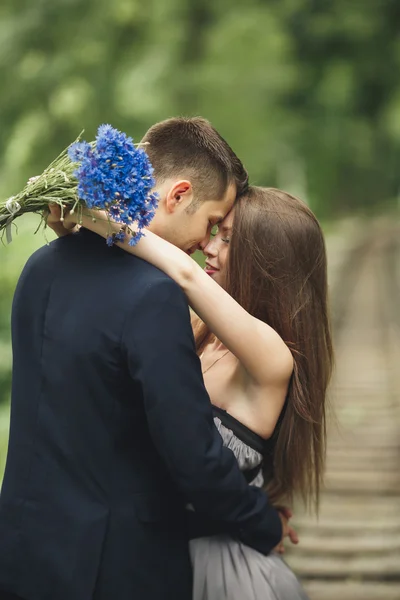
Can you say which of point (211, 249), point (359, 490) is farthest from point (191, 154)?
point (359, 490)

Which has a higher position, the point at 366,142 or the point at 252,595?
the point at 366,142

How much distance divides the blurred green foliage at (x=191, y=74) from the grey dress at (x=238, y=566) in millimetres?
4743

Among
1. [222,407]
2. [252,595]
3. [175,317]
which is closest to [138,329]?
[175,317]

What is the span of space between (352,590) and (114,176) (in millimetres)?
3418

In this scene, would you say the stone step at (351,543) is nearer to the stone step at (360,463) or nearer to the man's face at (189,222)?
the stone step at (360,463)

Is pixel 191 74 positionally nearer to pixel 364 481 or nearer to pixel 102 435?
pixel 364 481

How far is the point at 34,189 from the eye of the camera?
7.38 feet

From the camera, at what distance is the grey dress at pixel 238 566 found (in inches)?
103

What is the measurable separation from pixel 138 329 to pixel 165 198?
1.83 ft

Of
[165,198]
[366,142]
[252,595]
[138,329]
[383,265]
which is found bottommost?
[252,595]

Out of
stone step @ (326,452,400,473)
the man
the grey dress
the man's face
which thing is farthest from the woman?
stone step @ (326,452,400,473)

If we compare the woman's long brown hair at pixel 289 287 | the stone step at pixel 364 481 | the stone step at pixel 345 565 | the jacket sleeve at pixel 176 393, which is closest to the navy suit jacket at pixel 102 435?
the jacket sleeve at pixel 176 393

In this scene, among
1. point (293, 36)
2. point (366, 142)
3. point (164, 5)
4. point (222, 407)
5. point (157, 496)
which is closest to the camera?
point (157, 496)

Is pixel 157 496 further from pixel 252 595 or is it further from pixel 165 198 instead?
pixel 165 198
